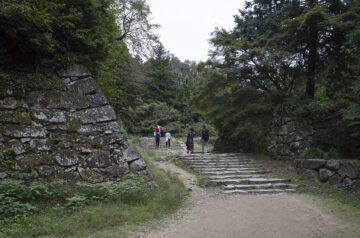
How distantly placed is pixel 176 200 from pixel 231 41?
8179mm

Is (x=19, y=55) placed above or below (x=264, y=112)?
above

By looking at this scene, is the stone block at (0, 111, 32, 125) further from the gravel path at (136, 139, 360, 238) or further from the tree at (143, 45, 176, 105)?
the tree at (143, 45, 176, 105)

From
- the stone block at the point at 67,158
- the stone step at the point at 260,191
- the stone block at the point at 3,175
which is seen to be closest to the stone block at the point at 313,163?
the stone step at the point at 260,191

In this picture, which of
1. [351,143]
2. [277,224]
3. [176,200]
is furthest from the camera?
[351,143]

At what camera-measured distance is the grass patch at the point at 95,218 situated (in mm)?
3328

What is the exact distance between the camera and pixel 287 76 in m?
10.4

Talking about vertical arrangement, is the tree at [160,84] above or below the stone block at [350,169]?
above

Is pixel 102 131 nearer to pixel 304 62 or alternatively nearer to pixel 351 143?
pixel 351 143

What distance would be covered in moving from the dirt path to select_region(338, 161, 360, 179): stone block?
1440 millimetres

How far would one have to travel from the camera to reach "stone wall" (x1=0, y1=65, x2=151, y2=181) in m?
4.95

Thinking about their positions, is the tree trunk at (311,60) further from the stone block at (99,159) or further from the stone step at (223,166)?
the stone block at (99,159)

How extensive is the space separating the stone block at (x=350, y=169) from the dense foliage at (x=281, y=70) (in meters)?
0.92

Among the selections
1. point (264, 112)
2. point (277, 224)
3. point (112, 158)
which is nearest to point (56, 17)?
point (112, 158)

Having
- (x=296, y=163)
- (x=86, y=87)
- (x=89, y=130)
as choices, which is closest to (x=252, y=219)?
(x=89, y=130)
